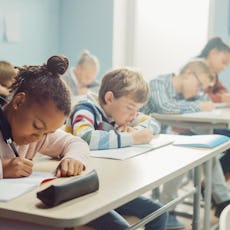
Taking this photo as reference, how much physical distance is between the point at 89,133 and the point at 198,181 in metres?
0.72

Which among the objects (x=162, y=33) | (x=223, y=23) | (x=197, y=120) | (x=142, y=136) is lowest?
(x=197, y=120)

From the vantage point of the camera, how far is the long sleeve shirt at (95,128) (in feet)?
6.45

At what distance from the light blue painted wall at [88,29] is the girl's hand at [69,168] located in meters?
3.54

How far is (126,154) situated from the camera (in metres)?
1.84

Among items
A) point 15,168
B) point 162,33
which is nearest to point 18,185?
point 15,168

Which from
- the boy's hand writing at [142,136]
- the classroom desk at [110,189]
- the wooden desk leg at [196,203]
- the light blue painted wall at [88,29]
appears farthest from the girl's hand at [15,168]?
the light blue painted wall at [88,29]

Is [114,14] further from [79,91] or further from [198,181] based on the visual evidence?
[198,181]

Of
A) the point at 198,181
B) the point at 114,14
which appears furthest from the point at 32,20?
the point at 198,181

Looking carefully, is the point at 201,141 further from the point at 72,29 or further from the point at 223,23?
the point at 72,29

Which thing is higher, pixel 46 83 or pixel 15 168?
pixel 46 83

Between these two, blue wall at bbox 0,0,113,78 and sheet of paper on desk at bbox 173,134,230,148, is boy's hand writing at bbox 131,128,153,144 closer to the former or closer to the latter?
sheet of paper on desk at bbox 173,134,230,148

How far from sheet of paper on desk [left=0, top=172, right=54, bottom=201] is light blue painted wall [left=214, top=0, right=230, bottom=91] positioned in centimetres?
347

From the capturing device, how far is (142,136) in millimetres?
2104

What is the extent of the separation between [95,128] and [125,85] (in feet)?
0.79
